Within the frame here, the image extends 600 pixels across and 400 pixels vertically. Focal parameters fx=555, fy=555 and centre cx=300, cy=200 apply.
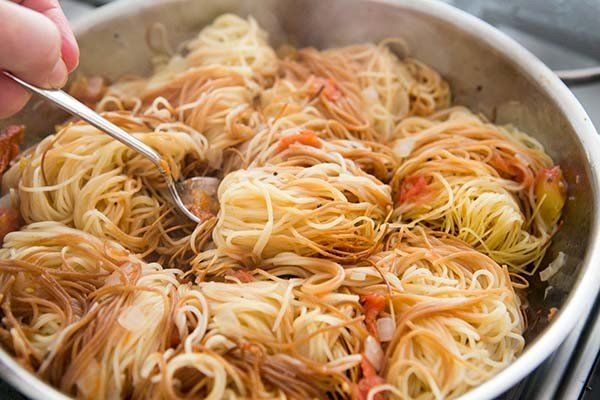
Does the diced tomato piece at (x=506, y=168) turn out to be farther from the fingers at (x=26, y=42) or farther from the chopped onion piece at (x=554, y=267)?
the fingers at (x=26, y=42)

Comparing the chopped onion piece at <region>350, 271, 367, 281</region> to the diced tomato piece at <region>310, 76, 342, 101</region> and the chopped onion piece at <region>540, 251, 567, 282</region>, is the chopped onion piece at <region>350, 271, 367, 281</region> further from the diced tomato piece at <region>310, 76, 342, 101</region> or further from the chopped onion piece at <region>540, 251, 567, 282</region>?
the diced tomato piece at <region>310, 76, 342, 101</region>

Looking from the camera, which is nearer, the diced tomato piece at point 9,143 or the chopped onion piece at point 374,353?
the chopped onion piece at point 374,353

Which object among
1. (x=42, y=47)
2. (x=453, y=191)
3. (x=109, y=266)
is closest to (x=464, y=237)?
(x=453, y=191)

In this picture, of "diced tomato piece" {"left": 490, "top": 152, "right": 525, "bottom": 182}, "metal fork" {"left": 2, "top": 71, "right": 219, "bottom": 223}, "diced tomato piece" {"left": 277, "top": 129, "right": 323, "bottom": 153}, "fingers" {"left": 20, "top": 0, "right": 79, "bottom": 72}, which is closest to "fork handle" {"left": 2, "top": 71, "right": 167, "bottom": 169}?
"metal fork" {"left": 2, "top": 71, "right": 219, "bottom": 223}

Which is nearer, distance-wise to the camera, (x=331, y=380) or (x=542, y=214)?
(x=331, y=380)

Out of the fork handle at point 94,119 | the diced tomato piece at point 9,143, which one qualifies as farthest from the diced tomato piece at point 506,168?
the diced tomato piece at point 9,143

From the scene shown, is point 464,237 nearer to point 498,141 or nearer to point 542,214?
point 542,214

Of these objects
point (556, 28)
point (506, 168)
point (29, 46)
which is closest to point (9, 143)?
point (29, 46)
